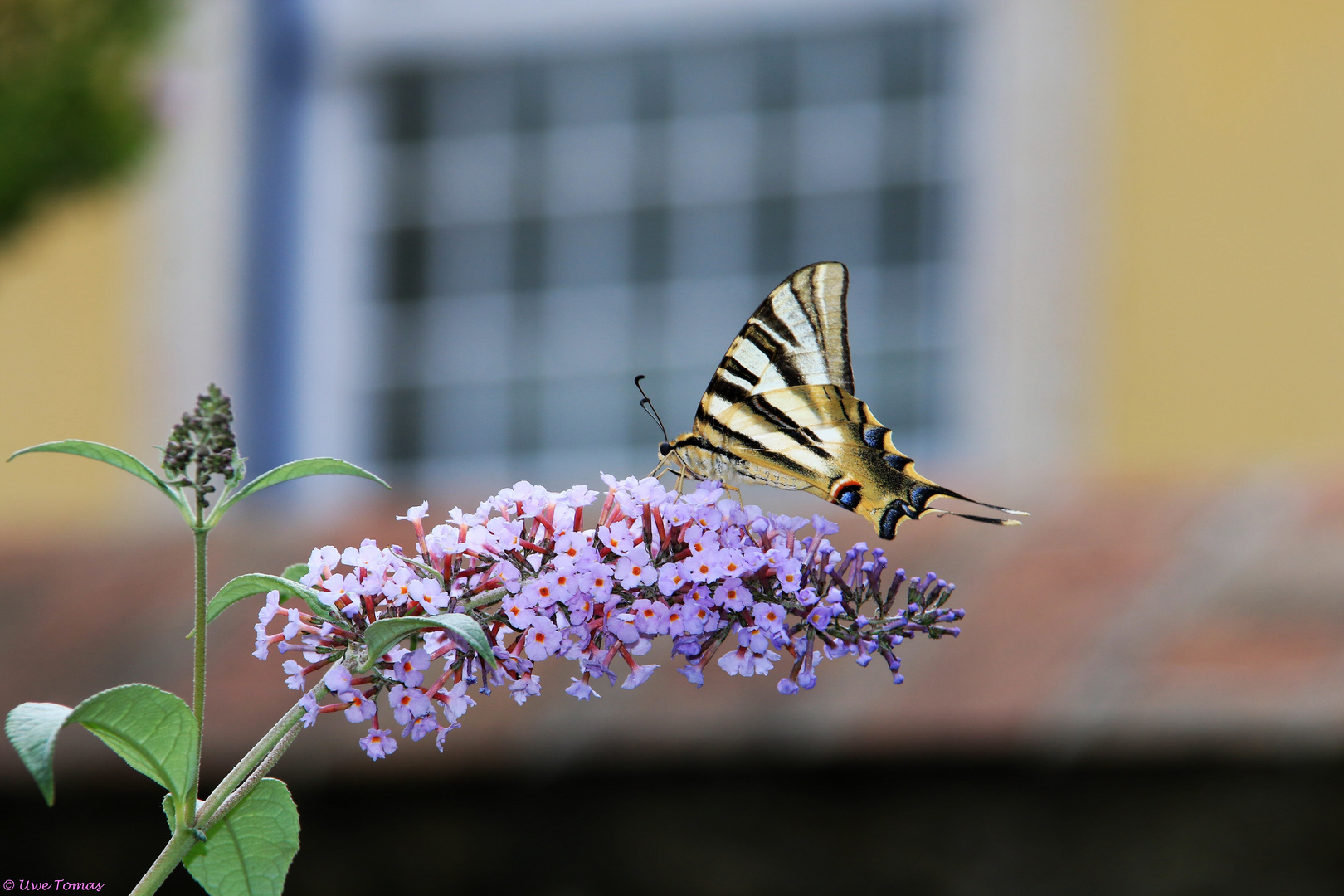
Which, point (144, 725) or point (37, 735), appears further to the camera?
point (144, 725)

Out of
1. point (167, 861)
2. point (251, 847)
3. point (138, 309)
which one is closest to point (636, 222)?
point (138, 309)

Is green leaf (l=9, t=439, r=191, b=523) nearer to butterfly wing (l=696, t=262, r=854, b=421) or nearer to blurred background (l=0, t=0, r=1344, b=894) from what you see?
butterfly wing (l=696, t=262, r=854, b=421)

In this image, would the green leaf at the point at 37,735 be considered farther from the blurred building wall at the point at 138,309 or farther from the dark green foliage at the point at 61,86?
the blurred building wall at the point at 138,309

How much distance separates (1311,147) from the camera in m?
6.50

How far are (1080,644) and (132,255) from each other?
614 centimetres

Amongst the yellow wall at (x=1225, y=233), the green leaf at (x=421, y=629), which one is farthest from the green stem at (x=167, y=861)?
the yellow wall at (x=1225, y=233)

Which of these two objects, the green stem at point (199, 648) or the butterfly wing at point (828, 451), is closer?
the green stem at point (199, 648)

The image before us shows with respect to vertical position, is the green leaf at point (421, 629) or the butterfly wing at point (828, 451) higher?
the butterfly wing at point (828, 451)

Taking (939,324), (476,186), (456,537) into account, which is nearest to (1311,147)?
(939,324)

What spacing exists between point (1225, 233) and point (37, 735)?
6446 mm

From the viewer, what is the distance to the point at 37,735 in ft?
3.54

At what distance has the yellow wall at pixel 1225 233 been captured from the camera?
21.2ft

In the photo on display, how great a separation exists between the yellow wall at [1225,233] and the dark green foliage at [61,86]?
4.45 meters

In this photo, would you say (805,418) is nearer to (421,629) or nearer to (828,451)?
(828,451)
